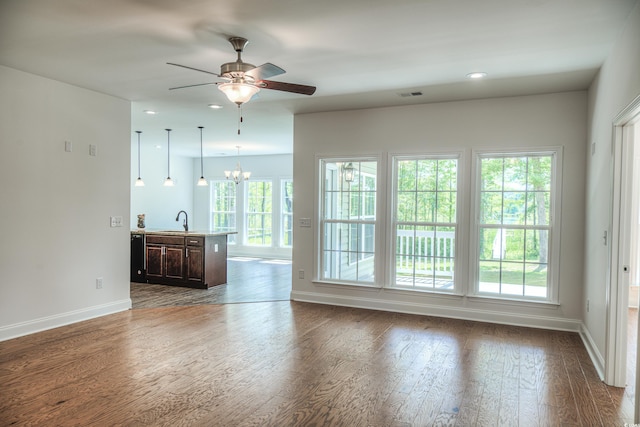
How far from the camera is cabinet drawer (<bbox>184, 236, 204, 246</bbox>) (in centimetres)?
676

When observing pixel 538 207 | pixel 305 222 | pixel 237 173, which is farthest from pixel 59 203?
pixel 538 207

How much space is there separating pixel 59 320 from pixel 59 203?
1.27 m

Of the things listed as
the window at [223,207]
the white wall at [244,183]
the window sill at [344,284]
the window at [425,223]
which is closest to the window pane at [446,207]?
the window at [425,223]

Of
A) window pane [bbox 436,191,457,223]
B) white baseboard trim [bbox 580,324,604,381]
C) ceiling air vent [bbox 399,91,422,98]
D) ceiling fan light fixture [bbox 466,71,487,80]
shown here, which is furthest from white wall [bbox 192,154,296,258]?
white baseboard trim [bbox 580,324,604,381]

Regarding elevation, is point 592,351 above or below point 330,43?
below

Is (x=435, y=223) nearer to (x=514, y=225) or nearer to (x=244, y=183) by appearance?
(x=514, y=225)

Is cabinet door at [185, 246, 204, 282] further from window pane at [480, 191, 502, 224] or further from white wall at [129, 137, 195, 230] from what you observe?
window pane at [480, 191, 502, 224]

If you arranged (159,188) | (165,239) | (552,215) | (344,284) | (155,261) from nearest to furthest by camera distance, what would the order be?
(552,215)
(344,284)
(165,239)
(155,261)
(159,188)

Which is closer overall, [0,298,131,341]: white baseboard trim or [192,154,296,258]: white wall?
[0,298,131,341]: white baseboard trim

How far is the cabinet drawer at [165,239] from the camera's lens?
6955 mm

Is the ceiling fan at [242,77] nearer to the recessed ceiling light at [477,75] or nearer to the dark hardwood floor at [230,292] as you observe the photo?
the recessed ceiling light at [477,75]

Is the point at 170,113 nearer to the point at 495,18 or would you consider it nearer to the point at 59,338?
the point at 59,338

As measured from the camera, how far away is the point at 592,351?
3.79 metres

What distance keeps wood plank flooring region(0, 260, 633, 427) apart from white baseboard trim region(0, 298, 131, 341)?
0.13 m
